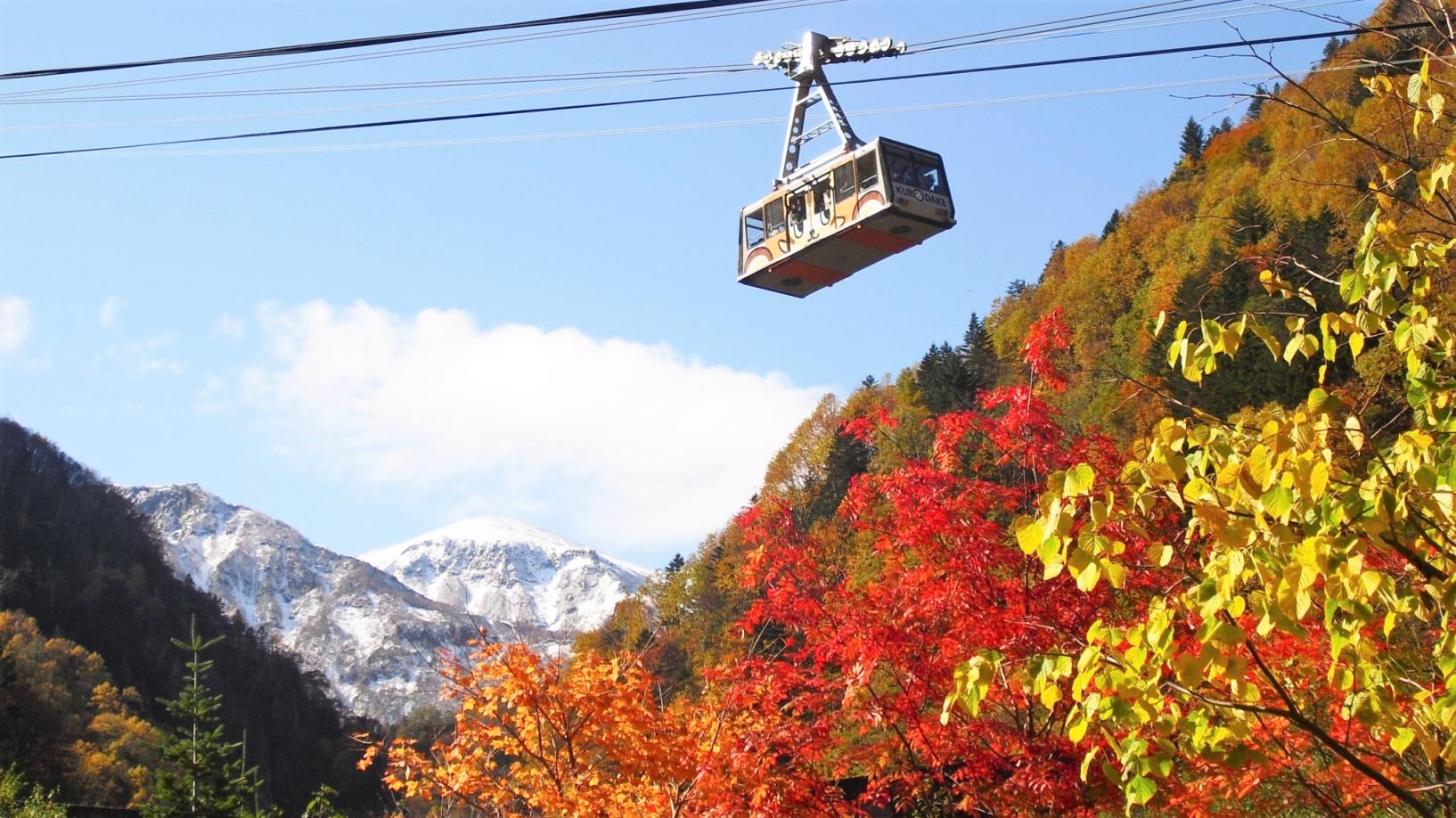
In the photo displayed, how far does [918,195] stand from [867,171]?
78 cm

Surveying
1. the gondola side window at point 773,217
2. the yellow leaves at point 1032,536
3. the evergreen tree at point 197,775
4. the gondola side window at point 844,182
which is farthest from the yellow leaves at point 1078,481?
the evergreen tree at point 197,775

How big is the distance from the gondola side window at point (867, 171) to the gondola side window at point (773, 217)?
186 centimetres

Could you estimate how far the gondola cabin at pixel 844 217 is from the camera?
17406 mm

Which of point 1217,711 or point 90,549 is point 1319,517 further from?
point 90,549

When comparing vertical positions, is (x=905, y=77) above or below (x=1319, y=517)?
above

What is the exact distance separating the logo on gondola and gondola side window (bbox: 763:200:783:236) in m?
2.32

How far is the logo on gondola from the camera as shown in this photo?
17.4 metres

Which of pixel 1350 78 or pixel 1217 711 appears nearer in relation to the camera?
pixel 1217 711

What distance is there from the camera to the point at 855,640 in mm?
11258

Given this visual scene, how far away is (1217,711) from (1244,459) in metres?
1.34

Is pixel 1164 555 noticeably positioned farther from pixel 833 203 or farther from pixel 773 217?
pixel 773 217

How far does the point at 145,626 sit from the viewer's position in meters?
95.9

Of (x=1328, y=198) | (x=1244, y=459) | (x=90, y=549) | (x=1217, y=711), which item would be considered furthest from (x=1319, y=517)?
(x=90, y=549)

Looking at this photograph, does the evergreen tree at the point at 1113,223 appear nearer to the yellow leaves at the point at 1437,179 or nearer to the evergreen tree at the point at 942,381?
the evergreen tree at the point at 942,381
